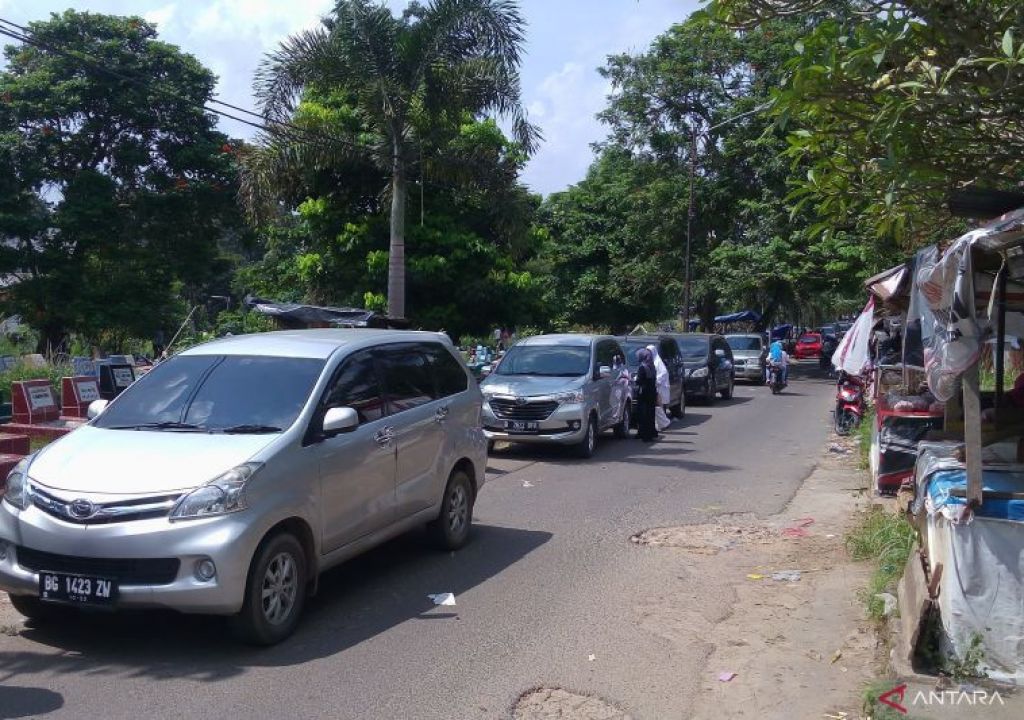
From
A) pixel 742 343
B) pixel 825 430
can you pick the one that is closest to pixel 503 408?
pixel 825 430

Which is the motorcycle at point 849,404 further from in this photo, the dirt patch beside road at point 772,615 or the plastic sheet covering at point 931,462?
the plastic sheet covering at point 931,462

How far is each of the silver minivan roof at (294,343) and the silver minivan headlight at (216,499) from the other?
1.49m

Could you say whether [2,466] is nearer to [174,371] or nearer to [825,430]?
[174,371]

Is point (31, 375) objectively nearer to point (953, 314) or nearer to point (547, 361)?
point (547, 361)

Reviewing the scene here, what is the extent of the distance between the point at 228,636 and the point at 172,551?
89 centimetres

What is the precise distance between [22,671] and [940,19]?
7.63 meters

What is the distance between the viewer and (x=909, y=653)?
5406 millimetres

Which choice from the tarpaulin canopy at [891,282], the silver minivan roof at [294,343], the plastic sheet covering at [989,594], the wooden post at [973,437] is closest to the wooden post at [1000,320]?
the wooden post at [973,437]

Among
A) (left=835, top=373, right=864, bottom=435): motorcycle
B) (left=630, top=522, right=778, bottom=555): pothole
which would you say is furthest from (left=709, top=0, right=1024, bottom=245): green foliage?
(left=835, top=373, right=864, bottom=435): motorcycle

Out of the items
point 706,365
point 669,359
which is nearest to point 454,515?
point 669,359

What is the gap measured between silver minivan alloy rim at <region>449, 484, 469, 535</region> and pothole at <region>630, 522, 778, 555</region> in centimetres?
168

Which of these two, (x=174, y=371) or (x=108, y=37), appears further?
(x=108, y=37)

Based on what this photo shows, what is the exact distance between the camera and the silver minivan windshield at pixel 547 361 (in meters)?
15.3

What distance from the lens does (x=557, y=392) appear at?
14391mm
